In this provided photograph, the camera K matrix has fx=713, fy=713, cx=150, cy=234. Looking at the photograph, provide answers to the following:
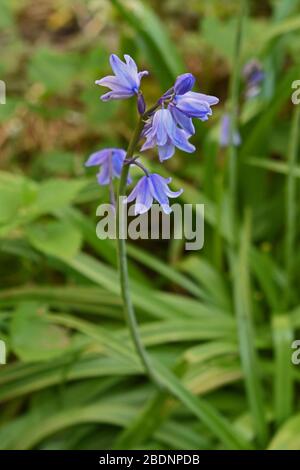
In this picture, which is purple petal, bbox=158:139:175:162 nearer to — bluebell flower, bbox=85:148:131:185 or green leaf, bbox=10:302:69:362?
bluebell flower, bbox=85:148:131:185

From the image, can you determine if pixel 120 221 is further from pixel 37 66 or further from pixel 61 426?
pixel 37 66

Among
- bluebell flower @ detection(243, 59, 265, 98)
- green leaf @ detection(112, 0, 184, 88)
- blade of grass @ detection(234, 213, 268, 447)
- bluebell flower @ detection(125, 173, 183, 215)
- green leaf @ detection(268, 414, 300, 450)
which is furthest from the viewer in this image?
green leaf @ detection(112, 0, 184, 88)

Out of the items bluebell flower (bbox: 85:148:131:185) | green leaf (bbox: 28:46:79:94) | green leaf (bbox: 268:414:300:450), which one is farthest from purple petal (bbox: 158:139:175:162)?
green leaf (bbox: 28:46:79:94)

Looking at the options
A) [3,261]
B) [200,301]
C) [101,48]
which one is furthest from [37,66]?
[200,301]

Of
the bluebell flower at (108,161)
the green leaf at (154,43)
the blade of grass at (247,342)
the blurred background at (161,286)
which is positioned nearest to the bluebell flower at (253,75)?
the blurred background at (161,286)

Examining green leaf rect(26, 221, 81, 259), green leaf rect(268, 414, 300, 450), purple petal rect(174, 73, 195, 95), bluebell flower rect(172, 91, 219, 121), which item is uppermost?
green leaf rect(26, 221, 81, 259)

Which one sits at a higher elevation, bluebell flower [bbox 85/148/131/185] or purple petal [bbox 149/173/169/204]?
bluebell flower [bbox 85/148/131/185]

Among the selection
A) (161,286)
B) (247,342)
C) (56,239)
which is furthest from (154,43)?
(247,342)
